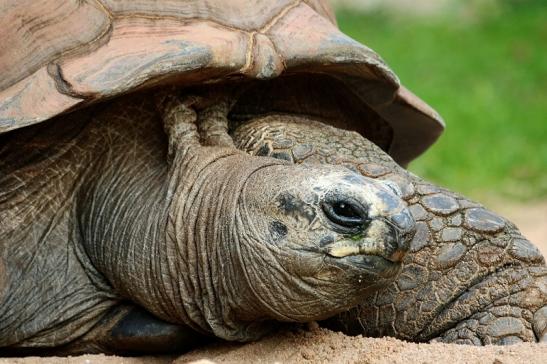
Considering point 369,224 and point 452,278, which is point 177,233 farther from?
point 452,278

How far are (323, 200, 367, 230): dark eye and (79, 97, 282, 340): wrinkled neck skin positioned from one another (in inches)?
11.8

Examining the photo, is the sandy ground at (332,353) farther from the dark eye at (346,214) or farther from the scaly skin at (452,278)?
the dark eye at (346,214)

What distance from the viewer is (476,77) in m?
12.5

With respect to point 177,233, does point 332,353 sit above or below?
below

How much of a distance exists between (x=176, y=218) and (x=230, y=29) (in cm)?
70

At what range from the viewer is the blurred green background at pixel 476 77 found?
28.8 ft

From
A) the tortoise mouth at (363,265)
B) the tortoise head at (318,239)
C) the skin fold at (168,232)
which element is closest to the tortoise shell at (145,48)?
the skin fold at (168,232)

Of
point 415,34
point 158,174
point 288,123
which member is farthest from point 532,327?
point 415,34

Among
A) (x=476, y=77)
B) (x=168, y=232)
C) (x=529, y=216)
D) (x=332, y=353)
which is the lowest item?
(x=476, y=77)

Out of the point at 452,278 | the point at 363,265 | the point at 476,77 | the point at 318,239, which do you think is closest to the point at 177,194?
the point at 318,239

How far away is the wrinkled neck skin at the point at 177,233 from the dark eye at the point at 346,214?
0.30 meters

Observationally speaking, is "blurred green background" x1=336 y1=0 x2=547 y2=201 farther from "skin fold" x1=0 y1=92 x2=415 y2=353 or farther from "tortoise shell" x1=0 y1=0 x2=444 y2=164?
"skin fold" x1=0 y1=92 x2=415 y2=353

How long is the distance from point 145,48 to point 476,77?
9.53 metres

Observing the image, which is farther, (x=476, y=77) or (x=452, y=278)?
(x=476, y=77)
